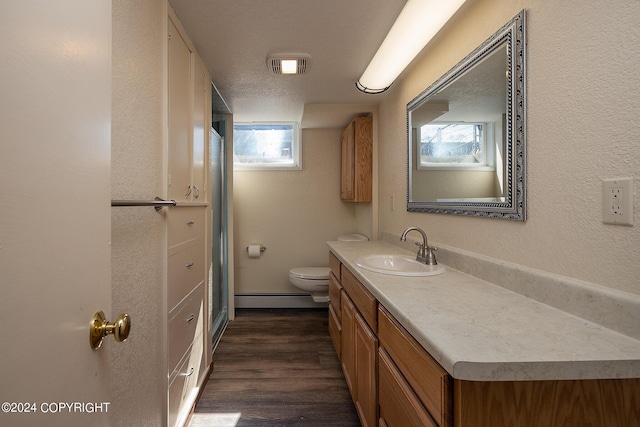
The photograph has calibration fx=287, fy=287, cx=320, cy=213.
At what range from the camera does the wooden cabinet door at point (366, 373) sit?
1239 mm

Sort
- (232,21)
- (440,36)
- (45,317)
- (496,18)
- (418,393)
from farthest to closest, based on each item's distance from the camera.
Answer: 1. (440,36)
2. (232,21)
3. (496,18)
4. (418,393)
5. (45,317)

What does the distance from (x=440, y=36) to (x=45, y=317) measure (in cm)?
194

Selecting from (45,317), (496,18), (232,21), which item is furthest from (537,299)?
(232,21)

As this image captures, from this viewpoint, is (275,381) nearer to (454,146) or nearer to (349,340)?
(349,340)

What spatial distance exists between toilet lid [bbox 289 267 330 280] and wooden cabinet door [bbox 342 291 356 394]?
1.01m

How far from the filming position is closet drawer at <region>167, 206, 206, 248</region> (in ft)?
4.53

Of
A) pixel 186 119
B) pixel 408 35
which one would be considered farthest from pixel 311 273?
pixel 408 35

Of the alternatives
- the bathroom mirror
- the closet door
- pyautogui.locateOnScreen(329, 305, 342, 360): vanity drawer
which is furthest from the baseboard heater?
the bathroom mirror

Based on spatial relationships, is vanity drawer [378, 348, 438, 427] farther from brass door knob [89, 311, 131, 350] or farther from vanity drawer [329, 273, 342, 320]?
vanity drawer [329, 273, 342, 320]

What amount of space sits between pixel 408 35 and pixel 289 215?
2.35 m

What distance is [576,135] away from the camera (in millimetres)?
864

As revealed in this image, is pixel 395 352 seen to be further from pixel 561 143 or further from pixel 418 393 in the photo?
pixel 561 143

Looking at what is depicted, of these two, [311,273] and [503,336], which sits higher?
[503,336]

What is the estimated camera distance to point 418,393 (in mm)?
820
